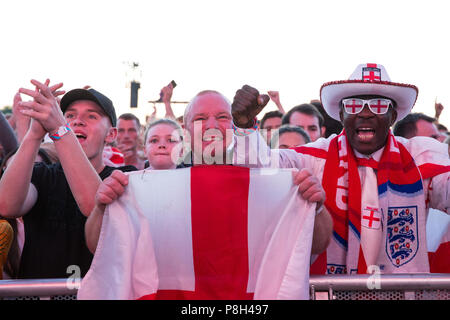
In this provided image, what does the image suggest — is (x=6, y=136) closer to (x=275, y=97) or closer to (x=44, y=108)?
(x=44, y=108)

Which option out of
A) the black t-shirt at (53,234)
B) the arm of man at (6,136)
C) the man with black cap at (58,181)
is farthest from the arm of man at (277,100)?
the black t-shirt at (53,234)

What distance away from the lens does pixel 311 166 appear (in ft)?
10.3

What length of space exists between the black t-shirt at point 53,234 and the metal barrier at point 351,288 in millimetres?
534

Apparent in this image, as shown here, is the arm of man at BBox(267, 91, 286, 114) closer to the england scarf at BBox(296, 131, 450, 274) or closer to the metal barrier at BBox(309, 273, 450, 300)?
the england scarf at BBox(296, 131, 450, 274)

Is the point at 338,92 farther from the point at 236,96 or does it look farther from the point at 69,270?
the point at 69,270

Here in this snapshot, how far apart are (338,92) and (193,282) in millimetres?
1622

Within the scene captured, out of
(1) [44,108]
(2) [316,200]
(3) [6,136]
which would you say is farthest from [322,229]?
(3) [6,136]

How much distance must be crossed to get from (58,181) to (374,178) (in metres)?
1.71

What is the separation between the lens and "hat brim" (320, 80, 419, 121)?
3.15m

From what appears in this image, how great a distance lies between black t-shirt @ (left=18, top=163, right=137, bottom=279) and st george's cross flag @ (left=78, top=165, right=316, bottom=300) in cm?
58

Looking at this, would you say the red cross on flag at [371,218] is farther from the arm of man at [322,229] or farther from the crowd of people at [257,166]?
the arm of man at [322,229]

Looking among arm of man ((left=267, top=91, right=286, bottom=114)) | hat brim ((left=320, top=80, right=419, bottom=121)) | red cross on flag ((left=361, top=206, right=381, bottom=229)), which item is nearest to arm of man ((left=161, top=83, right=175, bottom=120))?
arm of man ((left=267, top=91, right=286, bottom=114))
